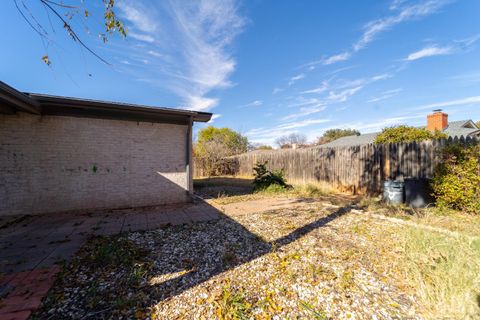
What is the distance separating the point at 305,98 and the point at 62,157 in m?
13.4

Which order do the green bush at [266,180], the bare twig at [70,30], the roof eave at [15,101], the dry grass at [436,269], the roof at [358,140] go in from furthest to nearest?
1. the roof at [358,140]
2. the green bush at [266,180]
3. the roof eave at [15,101]
4. the bare twig at [70,30]
5. the dry grass at [436,269]

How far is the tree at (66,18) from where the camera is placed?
2.14 meters

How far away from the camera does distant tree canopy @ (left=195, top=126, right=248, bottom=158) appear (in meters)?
16.4

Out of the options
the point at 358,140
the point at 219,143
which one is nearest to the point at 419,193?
the point at 219,143

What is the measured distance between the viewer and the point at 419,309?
1.63 m

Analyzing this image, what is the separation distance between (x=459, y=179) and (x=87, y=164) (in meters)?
9.03

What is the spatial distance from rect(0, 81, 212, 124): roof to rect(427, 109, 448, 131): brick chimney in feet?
58.0

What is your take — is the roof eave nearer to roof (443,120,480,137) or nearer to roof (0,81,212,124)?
roof (0,81,212,124)

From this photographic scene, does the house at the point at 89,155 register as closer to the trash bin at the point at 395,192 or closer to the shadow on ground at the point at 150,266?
the shadow on ground at the point at 150,266

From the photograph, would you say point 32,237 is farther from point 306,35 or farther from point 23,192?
point 306,35

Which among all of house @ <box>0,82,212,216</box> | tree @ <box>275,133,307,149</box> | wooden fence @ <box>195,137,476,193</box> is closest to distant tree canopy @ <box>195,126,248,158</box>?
wooden fence @ <box>195,137,476,193</box>

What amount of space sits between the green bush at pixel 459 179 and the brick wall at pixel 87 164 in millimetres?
6674

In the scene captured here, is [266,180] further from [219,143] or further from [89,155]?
[219,143]

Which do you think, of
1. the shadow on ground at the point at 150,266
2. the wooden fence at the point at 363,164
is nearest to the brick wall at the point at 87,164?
the shadow on ground at the point at 150,266
